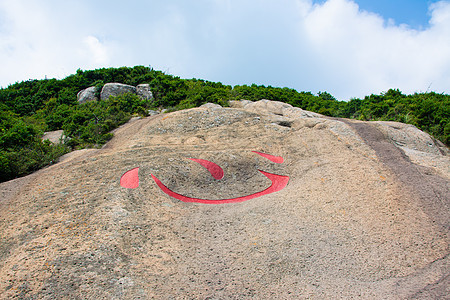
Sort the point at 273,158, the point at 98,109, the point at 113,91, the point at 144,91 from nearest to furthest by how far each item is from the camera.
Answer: the point at 273,158, the point at 98,109, the point at 113,91, the point at 144,91

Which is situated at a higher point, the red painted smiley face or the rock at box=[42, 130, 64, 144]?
the rock at box=[42, 130, 64, 144]

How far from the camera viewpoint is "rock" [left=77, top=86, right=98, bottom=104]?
3173cm

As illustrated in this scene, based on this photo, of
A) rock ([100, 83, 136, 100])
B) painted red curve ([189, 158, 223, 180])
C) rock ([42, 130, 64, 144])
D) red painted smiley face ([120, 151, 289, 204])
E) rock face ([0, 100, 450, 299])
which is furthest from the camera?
rock ([100, 83, 136, 100])

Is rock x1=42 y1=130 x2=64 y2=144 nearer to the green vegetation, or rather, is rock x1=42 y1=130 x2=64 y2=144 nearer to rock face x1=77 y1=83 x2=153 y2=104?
the green vegetation

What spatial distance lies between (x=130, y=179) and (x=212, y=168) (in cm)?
329

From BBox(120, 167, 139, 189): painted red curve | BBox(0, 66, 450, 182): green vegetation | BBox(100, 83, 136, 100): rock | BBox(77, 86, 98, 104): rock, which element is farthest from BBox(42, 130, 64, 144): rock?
BBox(77, 86, 98, 104): rock

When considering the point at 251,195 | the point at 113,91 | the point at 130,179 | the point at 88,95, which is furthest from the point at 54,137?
the point at 251,195

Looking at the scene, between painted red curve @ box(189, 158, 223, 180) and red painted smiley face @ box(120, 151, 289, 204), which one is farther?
painted red curve @ box(189, 158, 223, 180)

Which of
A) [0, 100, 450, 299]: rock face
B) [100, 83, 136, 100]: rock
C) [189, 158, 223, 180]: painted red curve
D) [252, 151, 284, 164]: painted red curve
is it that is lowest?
[0, 100, 450, 299]: rock face

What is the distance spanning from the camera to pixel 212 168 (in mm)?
11641

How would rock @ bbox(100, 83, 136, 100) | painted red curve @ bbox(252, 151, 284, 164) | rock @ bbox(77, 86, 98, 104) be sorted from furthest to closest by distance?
1. rock @ bbox(77, 86, 98, 104)
2. rock @ bbox(100, 83, 136, 100)
3. painted red curve @ bbox(252, 151, 284, 164)

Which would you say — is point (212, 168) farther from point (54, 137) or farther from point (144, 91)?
point (144, 91)

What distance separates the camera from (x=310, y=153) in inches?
520

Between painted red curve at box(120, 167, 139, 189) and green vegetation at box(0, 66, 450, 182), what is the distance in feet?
23.5
